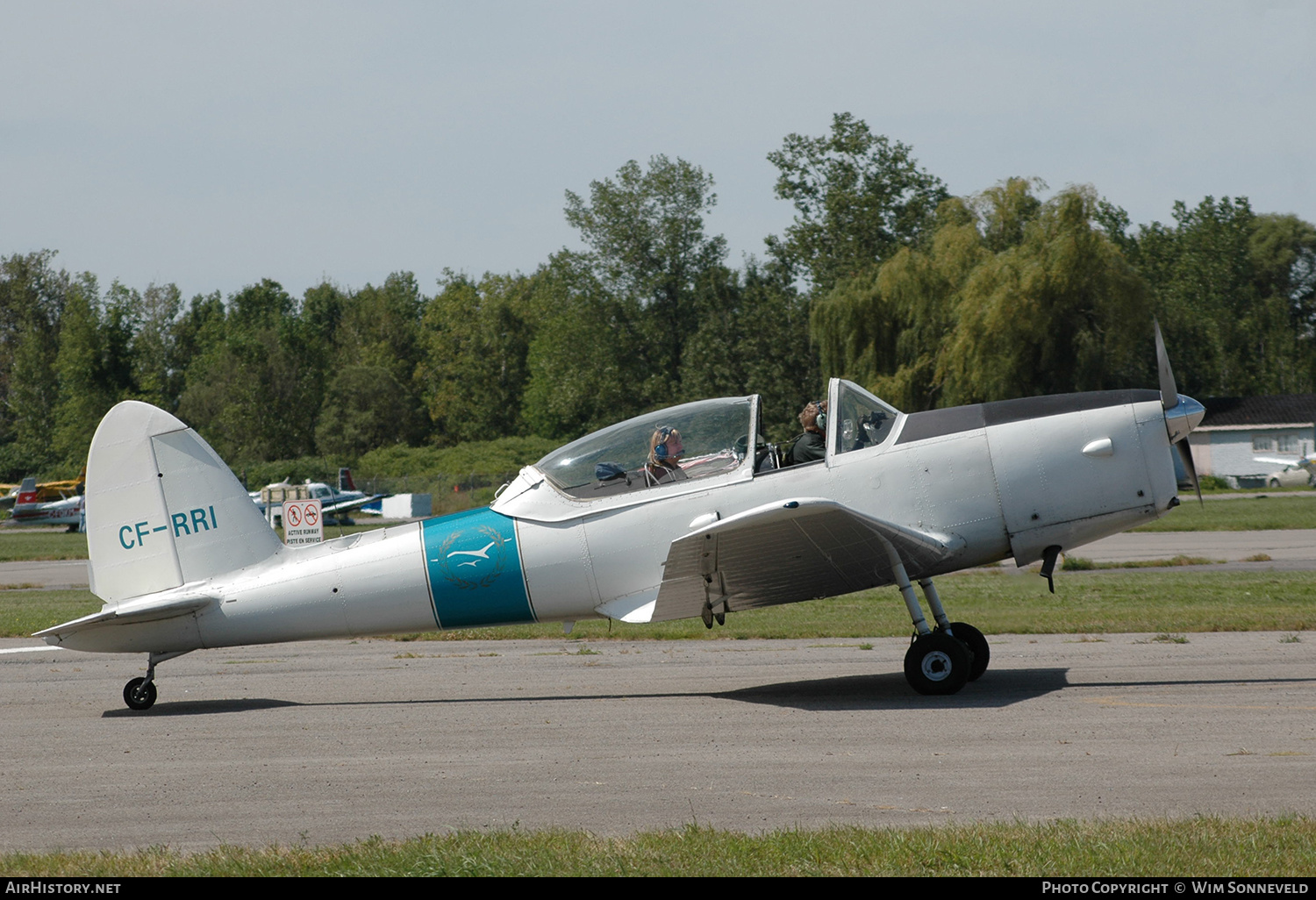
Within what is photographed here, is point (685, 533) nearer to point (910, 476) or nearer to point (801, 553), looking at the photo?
point (801, 553)

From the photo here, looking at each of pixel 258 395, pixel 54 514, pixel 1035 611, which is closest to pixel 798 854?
pixel 1035 611

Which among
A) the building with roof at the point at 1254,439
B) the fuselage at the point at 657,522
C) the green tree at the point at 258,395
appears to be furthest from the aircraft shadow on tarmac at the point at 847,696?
the green tree at the point at 258,395

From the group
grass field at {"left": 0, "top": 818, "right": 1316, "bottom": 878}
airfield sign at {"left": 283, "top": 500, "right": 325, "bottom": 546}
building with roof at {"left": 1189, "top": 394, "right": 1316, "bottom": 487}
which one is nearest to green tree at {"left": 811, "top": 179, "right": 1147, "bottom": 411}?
building with roof at {"left": 1189, "top": 394, "right": 1316, "bottom": 487}

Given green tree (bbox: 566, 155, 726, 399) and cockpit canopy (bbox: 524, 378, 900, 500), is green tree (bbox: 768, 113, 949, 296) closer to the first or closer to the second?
green tree (bbox: 566, 155, 726, 399)

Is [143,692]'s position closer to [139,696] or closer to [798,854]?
[139,696]

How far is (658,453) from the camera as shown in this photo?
900 cm

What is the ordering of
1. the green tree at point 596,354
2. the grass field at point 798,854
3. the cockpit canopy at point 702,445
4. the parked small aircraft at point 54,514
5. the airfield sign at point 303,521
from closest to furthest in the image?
the grass field at point 798,854, the cockpit canopy at point 702,445, the airfield sign at point 303,521, the parked small aircraft at point 54,514, the green tree at point 596,354

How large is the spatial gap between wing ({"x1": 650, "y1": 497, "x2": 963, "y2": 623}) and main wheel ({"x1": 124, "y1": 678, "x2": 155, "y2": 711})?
4320 millimetres

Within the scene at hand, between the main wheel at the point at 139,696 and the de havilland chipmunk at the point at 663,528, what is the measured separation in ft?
0.05

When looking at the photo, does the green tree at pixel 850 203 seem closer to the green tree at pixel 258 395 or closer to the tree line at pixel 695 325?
the tree line at pixel 695 325

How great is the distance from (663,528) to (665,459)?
0.56 m

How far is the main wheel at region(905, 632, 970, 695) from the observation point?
8.64 meters

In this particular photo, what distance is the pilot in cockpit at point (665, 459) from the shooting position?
29.5ft

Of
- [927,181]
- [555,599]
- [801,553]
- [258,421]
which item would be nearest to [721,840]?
[801,553]
